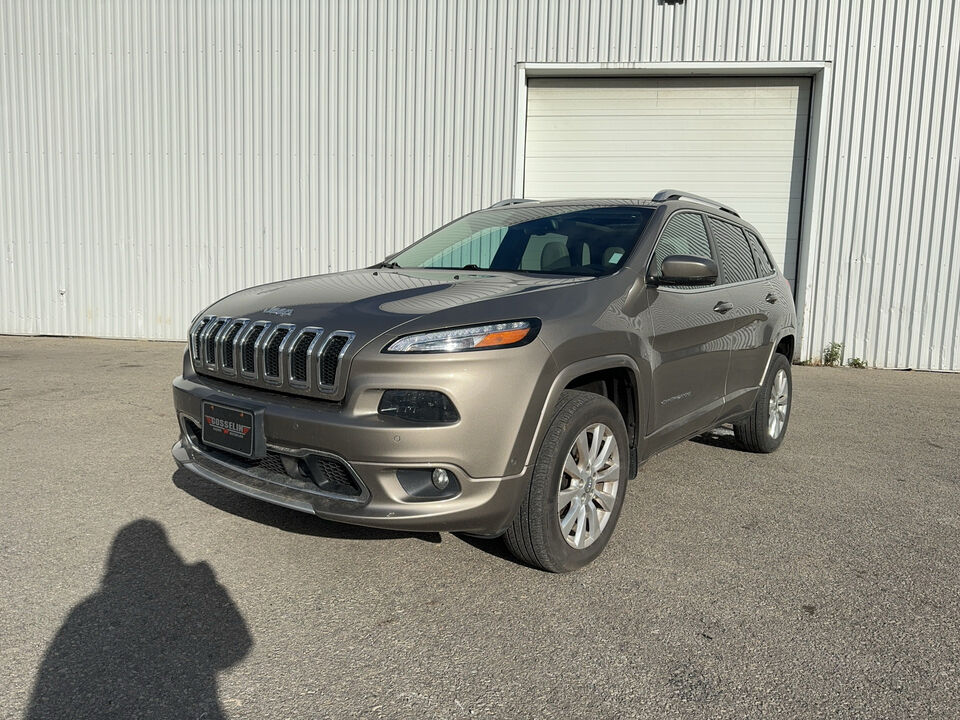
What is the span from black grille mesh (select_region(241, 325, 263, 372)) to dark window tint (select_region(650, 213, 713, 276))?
1.83 metres

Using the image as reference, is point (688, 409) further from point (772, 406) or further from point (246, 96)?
point (246, 96)

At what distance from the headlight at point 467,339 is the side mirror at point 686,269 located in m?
0.99

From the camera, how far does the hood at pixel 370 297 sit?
8.96 feet

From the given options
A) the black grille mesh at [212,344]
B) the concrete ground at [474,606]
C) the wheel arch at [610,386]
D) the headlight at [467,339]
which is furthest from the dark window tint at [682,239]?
the black grille mesh at [212,344]

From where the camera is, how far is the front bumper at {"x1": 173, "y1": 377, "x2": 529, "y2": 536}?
101 inches

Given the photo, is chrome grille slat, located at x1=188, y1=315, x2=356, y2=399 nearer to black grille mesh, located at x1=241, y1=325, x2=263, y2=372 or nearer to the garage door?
black grille mesh, located at x1=241, y1=325, x2=263, y2=372

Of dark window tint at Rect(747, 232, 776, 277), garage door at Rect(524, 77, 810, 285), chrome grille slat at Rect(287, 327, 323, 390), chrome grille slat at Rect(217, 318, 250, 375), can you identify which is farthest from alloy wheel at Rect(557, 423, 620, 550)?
garage door at Rect(524, 77, 810, 285)

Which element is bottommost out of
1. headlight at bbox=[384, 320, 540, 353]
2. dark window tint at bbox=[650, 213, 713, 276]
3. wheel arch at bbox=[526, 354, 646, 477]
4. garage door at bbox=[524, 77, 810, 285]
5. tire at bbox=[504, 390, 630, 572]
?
tire at bbox=[504, 390, 630, 572]

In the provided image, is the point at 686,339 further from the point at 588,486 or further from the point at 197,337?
the point at 197,337

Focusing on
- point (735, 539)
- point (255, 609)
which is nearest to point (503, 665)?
point (255, 609)

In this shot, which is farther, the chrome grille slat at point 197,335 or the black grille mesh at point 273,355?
the chrome grille slat at point 197,335

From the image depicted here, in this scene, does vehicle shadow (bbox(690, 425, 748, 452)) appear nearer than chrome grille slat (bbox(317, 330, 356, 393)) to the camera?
No

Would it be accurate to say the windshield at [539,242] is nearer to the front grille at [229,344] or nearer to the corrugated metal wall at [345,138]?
the front grille at [229,344]

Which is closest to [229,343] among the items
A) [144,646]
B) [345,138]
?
[144,646]
